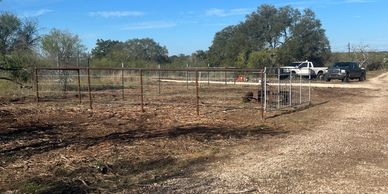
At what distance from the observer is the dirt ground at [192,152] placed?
7.54 meters

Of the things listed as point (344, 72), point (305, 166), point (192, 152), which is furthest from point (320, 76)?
point (305, 166)

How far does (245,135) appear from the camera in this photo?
479 inches

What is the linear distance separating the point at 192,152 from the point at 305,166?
234 cm

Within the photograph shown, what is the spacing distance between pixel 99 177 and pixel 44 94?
18403 mm

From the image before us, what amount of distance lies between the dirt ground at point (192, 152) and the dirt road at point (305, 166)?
0.02 m

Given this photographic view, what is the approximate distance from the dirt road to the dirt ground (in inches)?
0.6

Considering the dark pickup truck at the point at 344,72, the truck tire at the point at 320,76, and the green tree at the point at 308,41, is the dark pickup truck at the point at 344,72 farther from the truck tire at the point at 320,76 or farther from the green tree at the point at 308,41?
the green tree at the point at 308,41

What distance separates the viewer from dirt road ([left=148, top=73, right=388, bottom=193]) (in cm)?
738

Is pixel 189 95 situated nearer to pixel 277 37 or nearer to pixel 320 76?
pixel 320 76

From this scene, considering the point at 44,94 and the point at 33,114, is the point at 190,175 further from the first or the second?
the point at 44,94

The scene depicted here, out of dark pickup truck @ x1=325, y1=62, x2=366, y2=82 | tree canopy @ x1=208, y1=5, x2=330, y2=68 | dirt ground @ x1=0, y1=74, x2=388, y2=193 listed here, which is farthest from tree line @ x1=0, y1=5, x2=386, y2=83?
dirt ground @ x1=0, y1=74, x2=388, y2=193

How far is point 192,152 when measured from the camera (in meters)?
10.0

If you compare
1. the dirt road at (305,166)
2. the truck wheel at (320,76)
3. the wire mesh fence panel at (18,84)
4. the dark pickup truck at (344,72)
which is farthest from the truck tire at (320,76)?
the dirt road at (305,166)

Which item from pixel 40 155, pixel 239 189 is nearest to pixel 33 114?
pixel 40 155
